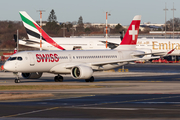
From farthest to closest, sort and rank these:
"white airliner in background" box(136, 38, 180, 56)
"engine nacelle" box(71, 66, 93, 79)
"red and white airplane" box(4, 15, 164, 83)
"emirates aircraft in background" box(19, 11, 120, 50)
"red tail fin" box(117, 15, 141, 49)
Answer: "white airliner in background" box(136, 38, 180, 56), "emirates aircraft in background" box(19, 11, 120, 50), "red tail fin" box(117, 15, 141, 49), "engine nacelle" box(71, 66, 93, 79), "red and white airplane" box(4, 15, 164, 83)

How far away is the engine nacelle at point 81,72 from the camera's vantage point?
4050cm

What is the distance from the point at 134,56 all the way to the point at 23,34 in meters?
127

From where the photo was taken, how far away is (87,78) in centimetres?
4128

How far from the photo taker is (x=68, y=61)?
42875 mm

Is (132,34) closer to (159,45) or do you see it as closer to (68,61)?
(68,61)

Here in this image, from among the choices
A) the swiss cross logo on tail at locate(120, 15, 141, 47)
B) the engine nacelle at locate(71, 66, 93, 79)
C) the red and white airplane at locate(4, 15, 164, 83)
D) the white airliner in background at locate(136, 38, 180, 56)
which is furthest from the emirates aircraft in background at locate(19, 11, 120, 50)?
the engine nacelle at locate(71, 66, 93, 79)

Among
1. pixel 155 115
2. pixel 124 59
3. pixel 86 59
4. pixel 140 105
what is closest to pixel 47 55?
pixel 86 59

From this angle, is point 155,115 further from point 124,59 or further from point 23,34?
point 23,34

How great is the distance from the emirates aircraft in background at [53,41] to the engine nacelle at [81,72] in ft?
94.6

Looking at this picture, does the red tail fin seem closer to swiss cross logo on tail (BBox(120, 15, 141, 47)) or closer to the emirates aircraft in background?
swiss cross logo on tail (BBox(120, 15, 141, 47))

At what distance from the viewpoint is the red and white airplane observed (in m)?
40.3

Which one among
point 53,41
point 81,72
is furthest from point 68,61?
point 53,41

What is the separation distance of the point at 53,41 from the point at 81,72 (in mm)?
40059

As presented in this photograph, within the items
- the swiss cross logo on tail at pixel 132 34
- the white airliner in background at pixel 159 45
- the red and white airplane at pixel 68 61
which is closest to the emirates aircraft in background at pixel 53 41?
the white airliner in background at pixel 159 45
